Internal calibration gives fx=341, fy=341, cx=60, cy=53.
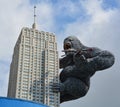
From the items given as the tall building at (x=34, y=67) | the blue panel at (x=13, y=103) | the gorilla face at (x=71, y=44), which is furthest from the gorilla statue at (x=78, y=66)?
the tall building at (x=34, y=67)

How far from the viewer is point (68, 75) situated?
18156 millimetres

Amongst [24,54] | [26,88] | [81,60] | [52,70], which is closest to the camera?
[81,60]

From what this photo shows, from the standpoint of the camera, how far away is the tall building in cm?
4081

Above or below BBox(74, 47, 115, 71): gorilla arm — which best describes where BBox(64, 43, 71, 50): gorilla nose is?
above

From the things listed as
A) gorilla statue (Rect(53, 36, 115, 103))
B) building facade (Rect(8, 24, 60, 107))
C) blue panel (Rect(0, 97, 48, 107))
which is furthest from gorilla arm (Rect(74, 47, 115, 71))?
building facade (Rect(8, 24, 60, 107))

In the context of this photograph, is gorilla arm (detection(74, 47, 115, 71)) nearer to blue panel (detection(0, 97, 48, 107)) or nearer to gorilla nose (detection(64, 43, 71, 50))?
gorilla nose (detection(64, 43, 71, 50))

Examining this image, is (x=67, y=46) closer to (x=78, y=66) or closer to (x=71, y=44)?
(x=71, y=44)

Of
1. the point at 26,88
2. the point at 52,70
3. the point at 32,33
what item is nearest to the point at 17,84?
the point at 26,88

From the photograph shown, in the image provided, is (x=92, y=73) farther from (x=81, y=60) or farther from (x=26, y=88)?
(x=26, y=88)

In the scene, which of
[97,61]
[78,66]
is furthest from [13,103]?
[97,61]

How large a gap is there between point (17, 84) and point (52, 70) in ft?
17.1

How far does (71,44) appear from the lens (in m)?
18.2

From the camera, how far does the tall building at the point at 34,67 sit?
4081cm

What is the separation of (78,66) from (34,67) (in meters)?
31.1
